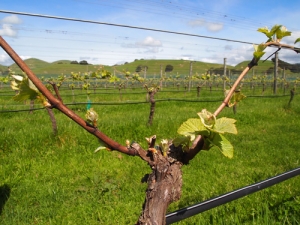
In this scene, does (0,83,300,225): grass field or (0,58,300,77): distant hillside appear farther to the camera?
(0,58,300,77): distant hillside

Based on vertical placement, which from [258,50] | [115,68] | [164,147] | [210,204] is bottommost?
[210,204]

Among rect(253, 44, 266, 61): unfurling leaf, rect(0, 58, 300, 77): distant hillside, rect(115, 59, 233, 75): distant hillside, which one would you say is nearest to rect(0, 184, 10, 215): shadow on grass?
rect(253, 44, 266, 61): unfurling leaf

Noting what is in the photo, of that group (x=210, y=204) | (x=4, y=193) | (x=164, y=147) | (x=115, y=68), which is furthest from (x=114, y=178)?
(x=115, y=68)

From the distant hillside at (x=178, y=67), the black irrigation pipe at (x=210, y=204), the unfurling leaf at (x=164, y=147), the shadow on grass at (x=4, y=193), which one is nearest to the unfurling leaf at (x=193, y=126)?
the unfurling leaf at (x=164, y=147)

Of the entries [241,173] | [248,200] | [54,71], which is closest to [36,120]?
[241,173]

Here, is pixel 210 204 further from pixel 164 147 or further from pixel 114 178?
pixel 114 178

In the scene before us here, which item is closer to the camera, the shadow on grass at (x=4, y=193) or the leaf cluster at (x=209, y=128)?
the leaf cluster at (x=209, y=128)

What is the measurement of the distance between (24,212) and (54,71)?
103 feet

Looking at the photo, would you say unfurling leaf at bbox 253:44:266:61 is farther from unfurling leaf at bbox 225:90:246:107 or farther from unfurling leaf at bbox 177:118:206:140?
unfurling leaf at bbox 177:118:206:140

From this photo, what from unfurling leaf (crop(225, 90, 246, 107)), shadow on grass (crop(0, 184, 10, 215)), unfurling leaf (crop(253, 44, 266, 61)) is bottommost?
shadow on grass (crop(0, 184, 10, 215))

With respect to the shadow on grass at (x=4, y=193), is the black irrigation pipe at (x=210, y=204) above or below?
above

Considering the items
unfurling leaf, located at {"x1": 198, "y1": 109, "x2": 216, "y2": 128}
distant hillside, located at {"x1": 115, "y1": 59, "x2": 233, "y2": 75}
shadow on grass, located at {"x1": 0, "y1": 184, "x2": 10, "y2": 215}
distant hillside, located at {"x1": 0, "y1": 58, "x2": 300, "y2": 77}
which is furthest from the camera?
distant hillside, located at {"x1": 115, "y1": 59, "x2": 233, "y2": 75}

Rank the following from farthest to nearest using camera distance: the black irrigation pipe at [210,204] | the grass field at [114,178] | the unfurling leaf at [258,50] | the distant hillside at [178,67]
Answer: the distant hillside at [178,67], the grass field at [114,178], the black irrigation pipe at [210,204], the unfurling leaf at [258,50]

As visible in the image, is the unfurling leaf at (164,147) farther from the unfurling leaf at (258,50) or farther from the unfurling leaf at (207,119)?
the unfurling leaf at (258,50)
